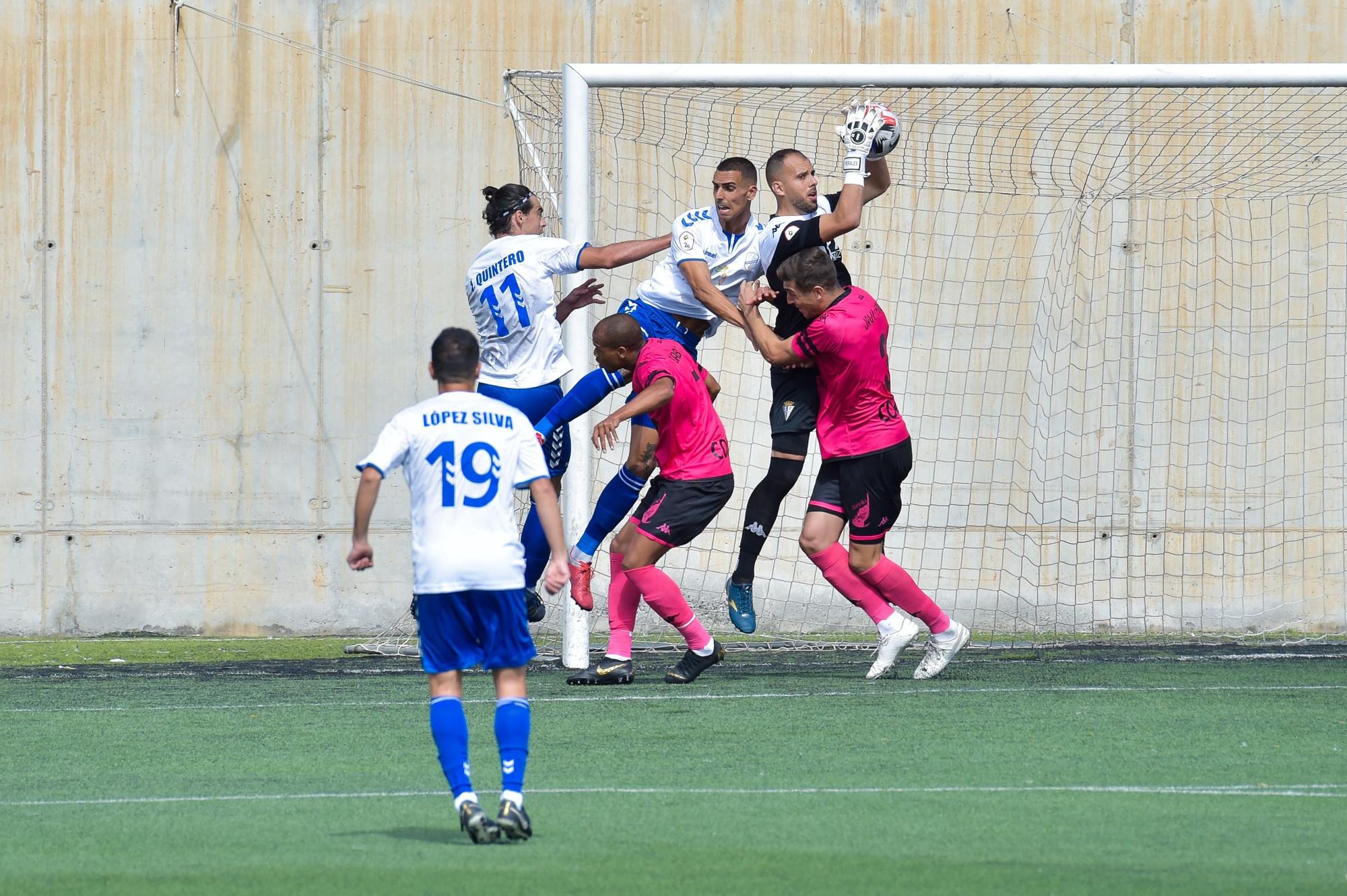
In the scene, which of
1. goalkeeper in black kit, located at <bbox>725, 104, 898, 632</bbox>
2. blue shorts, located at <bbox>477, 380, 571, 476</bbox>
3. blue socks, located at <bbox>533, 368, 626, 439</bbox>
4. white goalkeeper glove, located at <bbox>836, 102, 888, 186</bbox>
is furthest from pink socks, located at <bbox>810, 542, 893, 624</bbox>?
white goalkeeper glove, located at <bbox>836, 102, 888, 186</bbox>

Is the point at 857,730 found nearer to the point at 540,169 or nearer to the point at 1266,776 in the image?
the point at 1266,776

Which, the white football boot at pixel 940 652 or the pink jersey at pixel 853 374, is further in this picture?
the white football boot at pixel 940 652

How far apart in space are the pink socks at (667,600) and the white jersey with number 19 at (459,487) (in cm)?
352

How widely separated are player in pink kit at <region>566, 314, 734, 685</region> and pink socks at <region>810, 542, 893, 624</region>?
23.9 inches

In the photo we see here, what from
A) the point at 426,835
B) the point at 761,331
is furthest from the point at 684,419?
the point at 426,835

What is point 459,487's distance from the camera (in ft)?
16.0

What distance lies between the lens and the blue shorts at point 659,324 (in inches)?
346

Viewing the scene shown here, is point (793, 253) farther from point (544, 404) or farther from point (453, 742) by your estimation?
point (453, 742)

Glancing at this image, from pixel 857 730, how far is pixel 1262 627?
6497mm

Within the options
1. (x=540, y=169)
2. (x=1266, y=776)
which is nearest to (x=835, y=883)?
(x=1266, y=776)

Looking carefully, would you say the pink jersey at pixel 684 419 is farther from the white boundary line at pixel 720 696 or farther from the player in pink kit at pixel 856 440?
the white boundary line at pixel 720 696

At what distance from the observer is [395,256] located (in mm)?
12289

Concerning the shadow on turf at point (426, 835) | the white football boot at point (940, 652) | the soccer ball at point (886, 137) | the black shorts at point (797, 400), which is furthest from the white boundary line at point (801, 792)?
the soccer ball at point (886, 137)

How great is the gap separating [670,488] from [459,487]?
3702 millimetres
